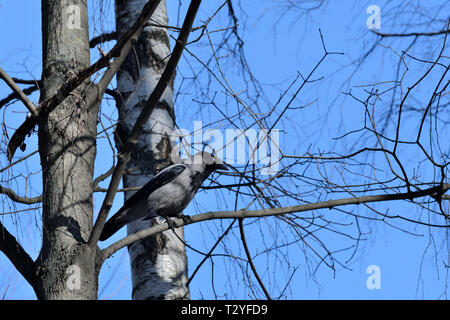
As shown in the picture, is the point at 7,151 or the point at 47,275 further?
the point at 7,151

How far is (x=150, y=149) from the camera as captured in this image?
4.08 m

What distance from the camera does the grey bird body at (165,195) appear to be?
3967 millimetres

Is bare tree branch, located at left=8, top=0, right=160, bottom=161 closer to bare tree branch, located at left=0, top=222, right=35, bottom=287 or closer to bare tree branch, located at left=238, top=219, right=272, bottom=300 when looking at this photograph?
bare tree branch, located at left=0, top=222, right=35, bottom=287

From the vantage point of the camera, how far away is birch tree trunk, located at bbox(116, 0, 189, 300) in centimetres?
371

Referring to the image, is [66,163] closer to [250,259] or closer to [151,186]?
[151,186]

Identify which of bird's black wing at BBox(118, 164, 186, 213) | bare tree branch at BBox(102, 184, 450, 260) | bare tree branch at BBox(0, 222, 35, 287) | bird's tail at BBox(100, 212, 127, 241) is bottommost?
bare tree branch at BBox(0, 222, 35, 287)

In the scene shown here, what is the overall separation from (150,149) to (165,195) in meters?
0.38

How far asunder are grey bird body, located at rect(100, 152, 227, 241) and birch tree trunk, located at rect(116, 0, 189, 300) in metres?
0.10

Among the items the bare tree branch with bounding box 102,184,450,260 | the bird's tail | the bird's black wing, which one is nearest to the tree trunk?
the bare tree branch with bounding box 102,184,450,260

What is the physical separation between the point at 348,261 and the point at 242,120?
1.07 m
